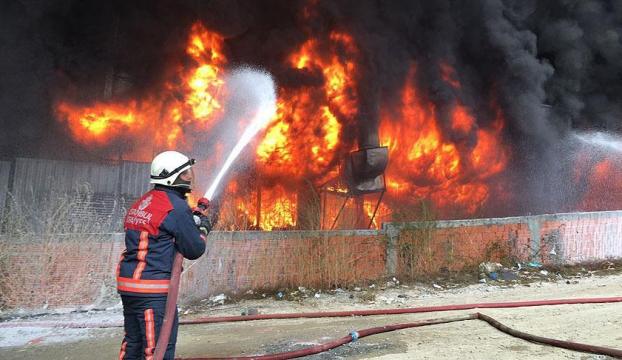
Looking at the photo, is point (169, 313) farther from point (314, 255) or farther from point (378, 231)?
point (378, 231)

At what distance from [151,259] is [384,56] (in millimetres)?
13801

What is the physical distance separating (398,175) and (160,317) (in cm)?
1316

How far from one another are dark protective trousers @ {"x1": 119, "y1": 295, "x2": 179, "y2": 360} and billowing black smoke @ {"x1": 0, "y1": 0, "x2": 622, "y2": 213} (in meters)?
10.8

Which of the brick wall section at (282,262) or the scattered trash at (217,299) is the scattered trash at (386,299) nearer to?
the brick wall section at (282,262)

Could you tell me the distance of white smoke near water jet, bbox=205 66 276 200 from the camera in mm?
14258

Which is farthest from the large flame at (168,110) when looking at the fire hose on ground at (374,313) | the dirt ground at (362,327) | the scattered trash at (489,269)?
the scattered trash at (489,269)

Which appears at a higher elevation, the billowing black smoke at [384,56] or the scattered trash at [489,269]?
the billowing black smoke at [384,56]

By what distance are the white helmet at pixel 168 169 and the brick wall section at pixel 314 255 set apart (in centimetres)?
410

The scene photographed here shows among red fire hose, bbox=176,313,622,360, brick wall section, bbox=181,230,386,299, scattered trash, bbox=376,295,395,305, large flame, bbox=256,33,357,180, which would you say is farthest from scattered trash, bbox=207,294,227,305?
large flame, bbox=256,33,357,180

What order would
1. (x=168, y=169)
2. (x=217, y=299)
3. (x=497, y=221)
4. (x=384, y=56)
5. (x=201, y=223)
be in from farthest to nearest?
(x=384, y=56) → (x=497, y=221) → (x=217, y=299) → (x=201, y=223) → (x=168, y=169)

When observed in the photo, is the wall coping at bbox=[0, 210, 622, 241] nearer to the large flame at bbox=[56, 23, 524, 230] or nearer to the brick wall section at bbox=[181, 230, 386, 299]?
the brick wall section at bbox=[181, 230, 386, 299]

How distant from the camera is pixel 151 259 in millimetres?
3066

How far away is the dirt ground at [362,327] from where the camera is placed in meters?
4.27

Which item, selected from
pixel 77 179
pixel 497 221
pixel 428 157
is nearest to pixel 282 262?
pixel 497 221
